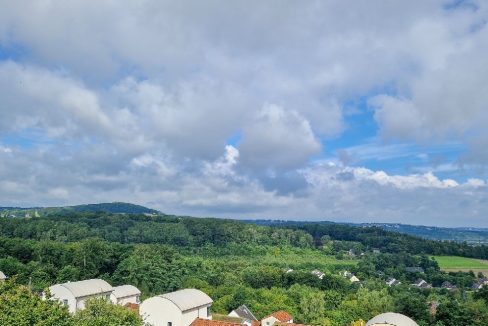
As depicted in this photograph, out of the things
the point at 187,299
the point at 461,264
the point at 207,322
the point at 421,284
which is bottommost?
the point at 421,284

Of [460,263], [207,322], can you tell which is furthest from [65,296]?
[460,263]

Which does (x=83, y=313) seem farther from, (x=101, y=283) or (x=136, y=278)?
(x=136, y=278)

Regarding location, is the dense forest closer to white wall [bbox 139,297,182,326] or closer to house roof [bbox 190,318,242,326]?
white wall [bbox 139,297,182,326]

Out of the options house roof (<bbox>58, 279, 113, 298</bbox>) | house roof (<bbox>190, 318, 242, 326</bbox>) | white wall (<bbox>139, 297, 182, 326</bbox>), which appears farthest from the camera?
house roof (<bbox>58, 279, 113, 298</bbox>)

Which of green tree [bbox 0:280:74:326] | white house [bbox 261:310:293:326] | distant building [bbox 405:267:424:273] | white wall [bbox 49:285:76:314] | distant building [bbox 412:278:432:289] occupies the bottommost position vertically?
distant building [bbox 412:278:432:289]

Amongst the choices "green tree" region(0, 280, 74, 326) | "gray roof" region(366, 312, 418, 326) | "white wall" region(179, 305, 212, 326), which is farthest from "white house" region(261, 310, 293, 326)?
"green tree" region(0, 280, 74, 326)

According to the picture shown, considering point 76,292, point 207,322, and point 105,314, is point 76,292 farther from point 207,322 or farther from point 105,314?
point 105,314

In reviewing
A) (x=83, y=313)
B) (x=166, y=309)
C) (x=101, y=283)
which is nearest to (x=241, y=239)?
(x=101, y=283)
